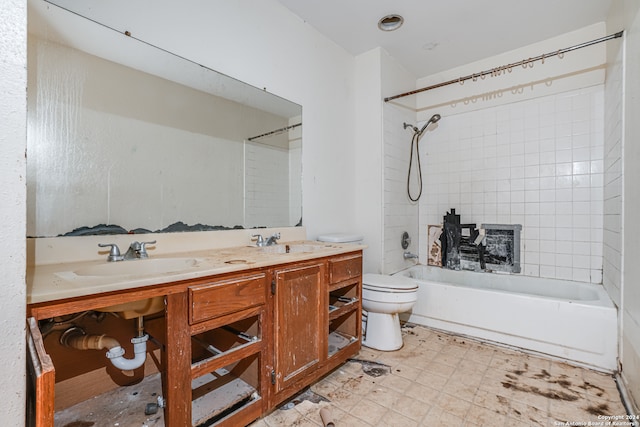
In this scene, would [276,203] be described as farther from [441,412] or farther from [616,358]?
[616,358]

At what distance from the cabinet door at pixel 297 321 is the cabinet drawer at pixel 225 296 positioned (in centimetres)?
10

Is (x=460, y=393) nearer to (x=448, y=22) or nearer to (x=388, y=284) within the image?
(x=388, y=284)

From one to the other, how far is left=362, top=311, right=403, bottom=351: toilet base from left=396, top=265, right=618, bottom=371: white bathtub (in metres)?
0.56

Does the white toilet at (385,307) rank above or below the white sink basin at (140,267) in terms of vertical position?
below

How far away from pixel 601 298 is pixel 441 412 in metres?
1.53

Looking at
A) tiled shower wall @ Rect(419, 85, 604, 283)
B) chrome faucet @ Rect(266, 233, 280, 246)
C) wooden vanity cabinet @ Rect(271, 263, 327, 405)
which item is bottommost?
wooden vanity cabinet @ Rect(271, 263, 327, 405)

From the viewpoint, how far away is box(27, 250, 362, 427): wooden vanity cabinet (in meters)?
1.06

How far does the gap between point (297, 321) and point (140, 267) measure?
787 mm

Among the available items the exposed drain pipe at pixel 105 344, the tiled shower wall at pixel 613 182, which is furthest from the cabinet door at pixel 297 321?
the tiled shower wall at pixel 613 182

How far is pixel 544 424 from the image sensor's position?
1.41 meters

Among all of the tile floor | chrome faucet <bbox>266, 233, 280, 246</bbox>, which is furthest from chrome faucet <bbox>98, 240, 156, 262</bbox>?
the tile floor

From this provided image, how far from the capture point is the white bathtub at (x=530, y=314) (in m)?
1.91

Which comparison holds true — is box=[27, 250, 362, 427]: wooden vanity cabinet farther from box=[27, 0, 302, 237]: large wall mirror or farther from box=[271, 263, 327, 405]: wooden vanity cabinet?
box=[27, 0, 302, 237]: large wall mirror

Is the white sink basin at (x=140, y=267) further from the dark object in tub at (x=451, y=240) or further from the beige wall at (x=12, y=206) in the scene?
the dark object in tub at (x=451, y=240)
